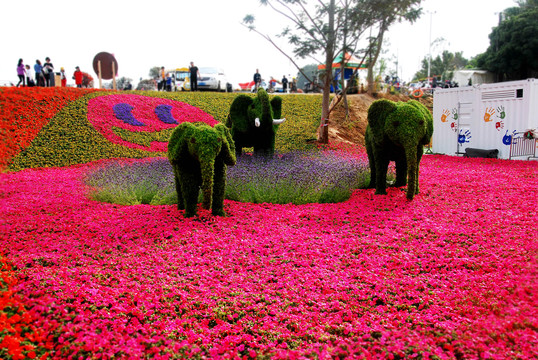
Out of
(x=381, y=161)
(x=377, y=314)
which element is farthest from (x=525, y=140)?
(x=377, y=314)

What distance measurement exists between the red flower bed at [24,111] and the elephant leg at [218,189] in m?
9.37

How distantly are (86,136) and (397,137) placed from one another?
1222cm

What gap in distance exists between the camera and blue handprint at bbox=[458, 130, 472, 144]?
14211 mm

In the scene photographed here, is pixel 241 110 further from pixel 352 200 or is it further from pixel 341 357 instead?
pixel 341 357

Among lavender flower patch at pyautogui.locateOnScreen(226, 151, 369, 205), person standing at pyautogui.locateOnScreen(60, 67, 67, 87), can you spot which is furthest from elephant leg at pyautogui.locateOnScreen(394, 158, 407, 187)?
person standing at pyautogui.locateOnScreen(60, 67, 67, 87)

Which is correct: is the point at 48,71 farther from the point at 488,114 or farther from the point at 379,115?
the point at 488,114

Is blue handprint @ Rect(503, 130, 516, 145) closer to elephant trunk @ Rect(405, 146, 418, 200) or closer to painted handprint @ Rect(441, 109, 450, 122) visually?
painted handprint @ Rect(441, 109, 450, 122)

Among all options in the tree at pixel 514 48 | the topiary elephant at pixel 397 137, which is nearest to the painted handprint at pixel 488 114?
the topiary elephant at pixel 397 137

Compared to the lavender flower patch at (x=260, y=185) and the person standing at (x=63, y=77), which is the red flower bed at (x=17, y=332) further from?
the person standing at (x=63, y=77)

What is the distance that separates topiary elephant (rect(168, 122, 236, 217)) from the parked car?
20.7 m

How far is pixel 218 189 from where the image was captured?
21.2ft

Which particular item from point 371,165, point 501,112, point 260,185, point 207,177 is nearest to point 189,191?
point 207,177

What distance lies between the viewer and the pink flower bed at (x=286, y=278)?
3121mm

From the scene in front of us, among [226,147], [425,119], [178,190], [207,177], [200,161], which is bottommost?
[178,190]
